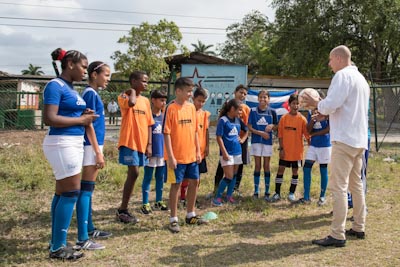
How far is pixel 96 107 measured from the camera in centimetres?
426

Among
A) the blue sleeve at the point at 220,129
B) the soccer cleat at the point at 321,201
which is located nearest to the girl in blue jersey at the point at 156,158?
the blue sleeve at the point at 220,129

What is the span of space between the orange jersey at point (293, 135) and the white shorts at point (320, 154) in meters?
0.20

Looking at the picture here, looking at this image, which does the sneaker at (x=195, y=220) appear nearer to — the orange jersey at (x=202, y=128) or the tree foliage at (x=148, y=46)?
the orange jersey at (x=202, y=128)

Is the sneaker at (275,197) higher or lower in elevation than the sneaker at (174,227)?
higher

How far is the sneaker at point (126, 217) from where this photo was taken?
16.5ft

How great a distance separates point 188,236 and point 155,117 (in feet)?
5.97

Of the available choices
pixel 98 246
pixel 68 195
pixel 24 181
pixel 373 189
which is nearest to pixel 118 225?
pixel 98 246

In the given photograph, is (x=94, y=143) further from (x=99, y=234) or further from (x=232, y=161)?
(x=232, y=161)

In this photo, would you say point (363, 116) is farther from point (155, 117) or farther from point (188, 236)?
point (155, 117)

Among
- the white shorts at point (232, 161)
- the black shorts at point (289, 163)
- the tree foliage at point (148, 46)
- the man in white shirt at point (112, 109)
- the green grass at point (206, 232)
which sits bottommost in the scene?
the green grass at point (206, 232)

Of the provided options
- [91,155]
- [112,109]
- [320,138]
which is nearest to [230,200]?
[320,138]

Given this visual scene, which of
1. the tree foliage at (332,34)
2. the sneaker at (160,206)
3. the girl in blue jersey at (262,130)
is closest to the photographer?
the sneaker at (160,206)

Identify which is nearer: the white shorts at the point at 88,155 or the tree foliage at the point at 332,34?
the white shorts at the point at 88,155

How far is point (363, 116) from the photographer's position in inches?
169
